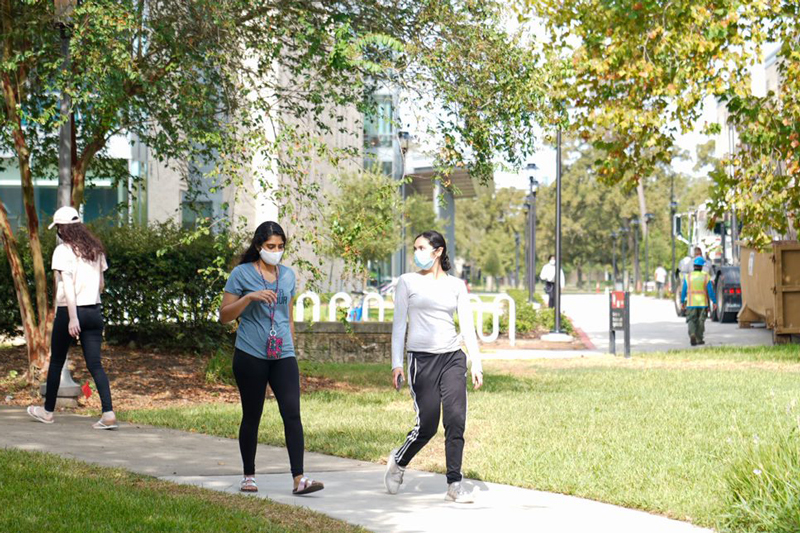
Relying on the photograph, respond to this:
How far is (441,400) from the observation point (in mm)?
7078

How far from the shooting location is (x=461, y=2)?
12.4 meters

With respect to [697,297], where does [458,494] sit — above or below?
below

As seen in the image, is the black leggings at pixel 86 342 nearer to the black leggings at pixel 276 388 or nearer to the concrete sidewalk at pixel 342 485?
the concrete sidewalk at pixel 342 485

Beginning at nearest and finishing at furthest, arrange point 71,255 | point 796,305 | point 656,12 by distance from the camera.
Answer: point 71,255 → point 656,12 → point 796,305

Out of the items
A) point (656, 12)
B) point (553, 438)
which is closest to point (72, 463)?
point (553, 438)

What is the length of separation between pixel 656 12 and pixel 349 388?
26.3 feet

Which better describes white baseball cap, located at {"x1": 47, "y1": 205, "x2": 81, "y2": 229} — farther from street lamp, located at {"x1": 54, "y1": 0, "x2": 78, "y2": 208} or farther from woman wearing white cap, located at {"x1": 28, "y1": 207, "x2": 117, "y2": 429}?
street lamp, located at {"x1": 54, "y1": 0, "x2": 78, "y2": 208}

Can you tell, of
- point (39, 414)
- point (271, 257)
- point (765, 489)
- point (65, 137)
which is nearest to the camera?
point (765, 489)

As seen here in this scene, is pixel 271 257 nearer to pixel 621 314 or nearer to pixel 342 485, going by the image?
pixel 342 485

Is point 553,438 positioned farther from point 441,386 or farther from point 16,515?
point 16,515

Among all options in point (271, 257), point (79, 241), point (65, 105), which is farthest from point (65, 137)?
point (271, 257)

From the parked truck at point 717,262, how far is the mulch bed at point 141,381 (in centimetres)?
1431

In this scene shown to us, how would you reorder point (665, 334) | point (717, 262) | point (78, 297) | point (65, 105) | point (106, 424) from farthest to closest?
point (717, 262)
point (665, 334)
point (65, 105)
point (106, 424)
point (78, 297)

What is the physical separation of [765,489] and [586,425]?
412cm
